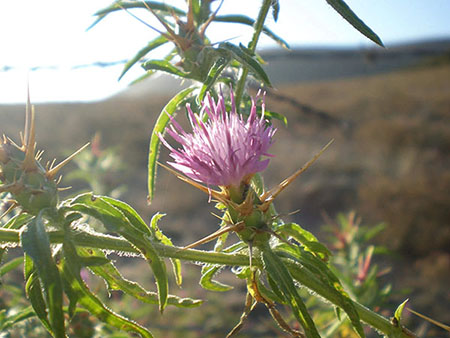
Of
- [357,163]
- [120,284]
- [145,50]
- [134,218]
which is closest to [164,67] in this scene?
[145,50]

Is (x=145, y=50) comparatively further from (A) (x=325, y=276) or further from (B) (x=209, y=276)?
(A) (x=325, y=276)

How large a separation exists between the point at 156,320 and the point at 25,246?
5122 mm

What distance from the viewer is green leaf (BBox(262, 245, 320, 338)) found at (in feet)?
2.59

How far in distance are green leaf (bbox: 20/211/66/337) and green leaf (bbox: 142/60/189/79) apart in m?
0.51

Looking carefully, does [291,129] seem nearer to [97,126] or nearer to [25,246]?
[97,126]

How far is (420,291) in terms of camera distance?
18.2 ft

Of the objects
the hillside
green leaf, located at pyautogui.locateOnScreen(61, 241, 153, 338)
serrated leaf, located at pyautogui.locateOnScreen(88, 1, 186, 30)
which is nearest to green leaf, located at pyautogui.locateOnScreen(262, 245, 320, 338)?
green leaf, located at pyautogui.locateOnScreen(61, 241, 153, 338)

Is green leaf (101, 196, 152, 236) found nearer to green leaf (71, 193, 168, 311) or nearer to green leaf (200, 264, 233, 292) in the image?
green leaf (71, 193, 168, 311)

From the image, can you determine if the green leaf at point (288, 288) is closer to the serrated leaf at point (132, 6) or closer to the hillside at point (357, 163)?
the serrated leaf at point (132, 6)

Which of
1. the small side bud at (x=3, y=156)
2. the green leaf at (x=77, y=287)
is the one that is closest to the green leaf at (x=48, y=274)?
the green leaf at (x=77, y=287)

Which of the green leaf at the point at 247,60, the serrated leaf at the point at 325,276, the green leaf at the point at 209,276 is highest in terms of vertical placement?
the green leaf at the point at 247,60

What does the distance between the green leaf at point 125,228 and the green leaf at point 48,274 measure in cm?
11

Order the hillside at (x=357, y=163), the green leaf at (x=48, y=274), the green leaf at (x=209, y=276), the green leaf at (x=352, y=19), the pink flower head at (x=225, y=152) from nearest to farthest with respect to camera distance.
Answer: the green leaf at (x=48, y=274), the green leaf at (x=352, y=19), the pink flower head at (x=225, y=152), the green leaf at (x=209, y=276), the hillside at (x=357, y=163)

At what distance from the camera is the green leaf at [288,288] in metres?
0.79
